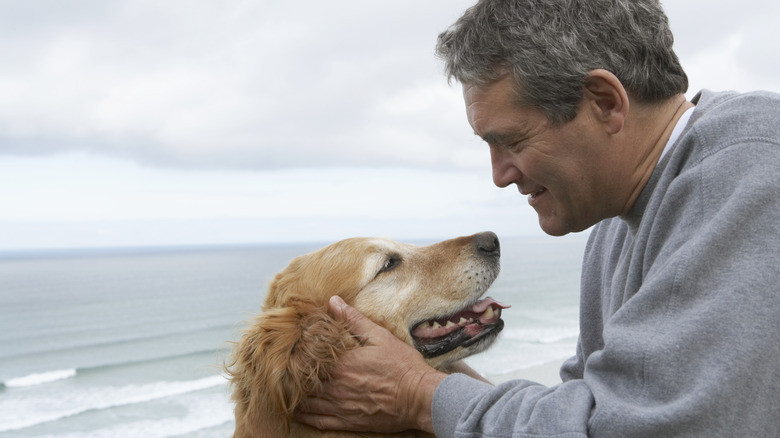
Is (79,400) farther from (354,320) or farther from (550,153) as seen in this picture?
(550,153)

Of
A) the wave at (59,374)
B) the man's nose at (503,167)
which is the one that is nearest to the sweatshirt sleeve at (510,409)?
the man's nose at (503,167)

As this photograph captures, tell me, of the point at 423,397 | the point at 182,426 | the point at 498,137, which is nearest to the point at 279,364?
the point at 423,397

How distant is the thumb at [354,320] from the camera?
285cm

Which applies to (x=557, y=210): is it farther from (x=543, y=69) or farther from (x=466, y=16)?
(x=466, y=16)

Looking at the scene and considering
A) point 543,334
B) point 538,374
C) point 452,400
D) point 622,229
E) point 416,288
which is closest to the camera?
point 452,400

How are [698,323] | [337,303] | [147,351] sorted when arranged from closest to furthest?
[698,323] → [337,303] → [147,351]

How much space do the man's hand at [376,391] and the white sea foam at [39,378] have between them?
2176 centimetres

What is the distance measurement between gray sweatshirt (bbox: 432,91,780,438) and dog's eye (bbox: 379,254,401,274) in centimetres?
160

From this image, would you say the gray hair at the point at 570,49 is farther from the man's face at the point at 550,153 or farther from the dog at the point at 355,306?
the dog at the point at 355,306

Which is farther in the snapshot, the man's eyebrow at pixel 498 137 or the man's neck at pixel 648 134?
the man's eyebrow at pixel 498 137

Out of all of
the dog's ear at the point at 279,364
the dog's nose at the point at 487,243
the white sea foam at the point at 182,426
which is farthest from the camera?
the white sea foam at the point at 182,426

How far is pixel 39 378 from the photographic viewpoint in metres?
21.9

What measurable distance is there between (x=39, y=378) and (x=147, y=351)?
496 cm

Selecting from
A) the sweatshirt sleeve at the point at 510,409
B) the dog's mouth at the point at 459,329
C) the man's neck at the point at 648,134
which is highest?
the man's neck at the point at 648,134
